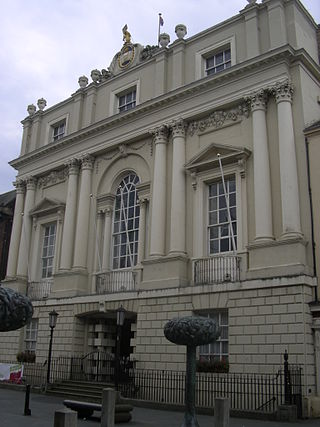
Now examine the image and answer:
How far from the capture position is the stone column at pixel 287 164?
17.0 m

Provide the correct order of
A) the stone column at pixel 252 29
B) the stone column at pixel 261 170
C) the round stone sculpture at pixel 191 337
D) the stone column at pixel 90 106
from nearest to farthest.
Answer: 1. the round stone sculpture at pixel 191 337
2. the stone column at pixel 261 170
3. the stone column at pixel 252 29
4. the stone column at pixel 90 106

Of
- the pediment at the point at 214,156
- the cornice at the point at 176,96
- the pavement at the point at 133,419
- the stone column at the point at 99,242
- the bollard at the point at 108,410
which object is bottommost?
the pavement at the point at 133,419

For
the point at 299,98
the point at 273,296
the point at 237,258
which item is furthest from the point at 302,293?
the point at 299,98

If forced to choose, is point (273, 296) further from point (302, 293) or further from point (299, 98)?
point (299, 98)

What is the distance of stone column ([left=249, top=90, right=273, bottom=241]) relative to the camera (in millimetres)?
17625

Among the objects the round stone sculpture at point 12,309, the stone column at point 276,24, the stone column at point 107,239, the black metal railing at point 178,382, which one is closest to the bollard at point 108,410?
the round stone sculpture at point 12,309

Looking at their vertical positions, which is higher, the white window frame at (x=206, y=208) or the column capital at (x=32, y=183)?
the column capital at (x=32, y=183)

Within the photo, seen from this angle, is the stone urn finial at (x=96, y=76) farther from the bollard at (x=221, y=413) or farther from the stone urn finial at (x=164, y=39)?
the bollard at (x=221, y=413)

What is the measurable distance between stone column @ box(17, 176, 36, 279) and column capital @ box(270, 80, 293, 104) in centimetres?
1535

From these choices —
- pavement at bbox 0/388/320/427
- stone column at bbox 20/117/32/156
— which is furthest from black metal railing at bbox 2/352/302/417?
stone column at bbox 20/117/32/156

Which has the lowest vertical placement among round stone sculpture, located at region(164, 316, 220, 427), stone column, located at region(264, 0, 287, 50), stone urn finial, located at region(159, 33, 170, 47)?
round stone sculpture, located at region(164, 316, 220, 427)

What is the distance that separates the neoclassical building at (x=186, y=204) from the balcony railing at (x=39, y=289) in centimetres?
10

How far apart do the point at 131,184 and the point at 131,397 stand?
32.4 feet

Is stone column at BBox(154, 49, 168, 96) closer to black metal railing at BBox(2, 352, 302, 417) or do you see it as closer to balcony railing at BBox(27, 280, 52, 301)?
balcony railing at BBox(27, 280, 52, 301)
